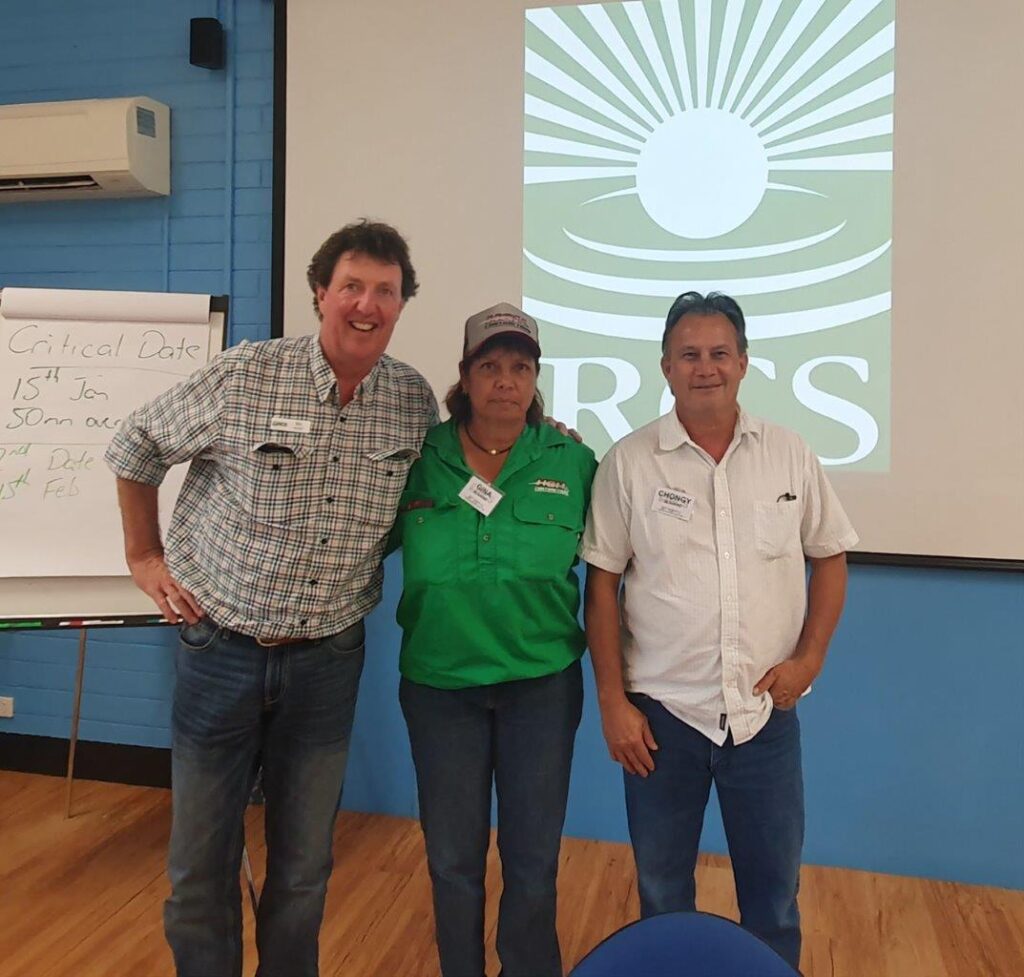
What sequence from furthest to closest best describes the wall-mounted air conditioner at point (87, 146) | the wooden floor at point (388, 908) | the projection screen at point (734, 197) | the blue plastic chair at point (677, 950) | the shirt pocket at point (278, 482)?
the wall-mounted air conditioner at point (87, 146) < the projection screen at point (734, 197) < the wooden floor at point (388, 908) < the shirt pocket at point (278, 482) < the blue plastic chair at point (677, 950)

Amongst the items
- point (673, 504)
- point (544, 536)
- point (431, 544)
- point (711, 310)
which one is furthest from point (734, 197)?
point (431, 544)

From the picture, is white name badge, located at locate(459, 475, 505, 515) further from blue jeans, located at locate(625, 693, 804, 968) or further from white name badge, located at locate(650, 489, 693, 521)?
blue jeans, located at locate(625, 693, 804, 968)

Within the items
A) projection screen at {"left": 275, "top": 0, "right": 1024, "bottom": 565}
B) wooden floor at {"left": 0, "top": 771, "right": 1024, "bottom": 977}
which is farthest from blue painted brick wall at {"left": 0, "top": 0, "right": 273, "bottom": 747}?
wooden floor at {"left": 0, "top": 771, "right": 1024, "bottom": 977}

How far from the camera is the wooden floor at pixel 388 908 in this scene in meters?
2.06

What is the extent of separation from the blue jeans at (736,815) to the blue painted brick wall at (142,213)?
2.02m

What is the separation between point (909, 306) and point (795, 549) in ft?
3.70

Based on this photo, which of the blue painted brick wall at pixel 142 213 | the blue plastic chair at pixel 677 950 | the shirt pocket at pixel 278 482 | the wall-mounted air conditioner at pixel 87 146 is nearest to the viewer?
the blue plastic chair at pixel 677 950

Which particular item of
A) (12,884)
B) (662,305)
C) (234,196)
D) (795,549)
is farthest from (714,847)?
(234,196)

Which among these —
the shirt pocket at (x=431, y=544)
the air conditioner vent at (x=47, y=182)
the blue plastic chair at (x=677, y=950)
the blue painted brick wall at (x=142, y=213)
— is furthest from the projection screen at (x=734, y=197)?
the blue plastic chair at (x=677, y=950)

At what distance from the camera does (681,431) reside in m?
1.55

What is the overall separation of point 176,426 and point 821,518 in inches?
47.1

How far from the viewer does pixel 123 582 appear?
2.40m

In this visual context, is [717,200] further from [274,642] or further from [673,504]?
[274,642]

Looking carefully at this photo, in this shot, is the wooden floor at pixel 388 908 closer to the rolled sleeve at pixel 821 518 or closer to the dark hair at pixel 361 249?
the rolled sleeve at pixel 821 518
